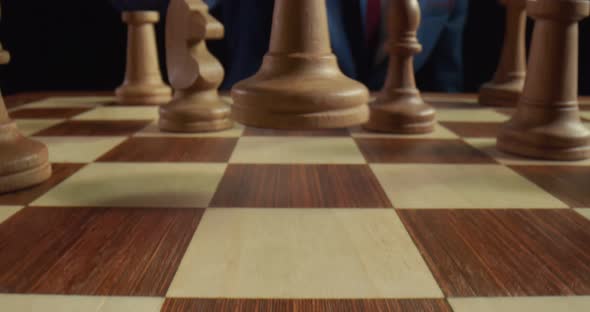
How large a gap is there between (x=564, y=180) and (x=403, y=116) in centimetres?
41

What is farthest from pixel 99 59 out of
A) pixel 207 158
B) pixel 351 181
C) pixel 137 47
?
pixel 351 181

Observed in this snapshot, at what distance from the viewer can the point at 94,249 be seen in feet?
2.01

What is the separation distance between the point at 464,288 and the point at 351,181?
1.20 ft

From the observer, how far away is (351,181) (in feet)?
2.88

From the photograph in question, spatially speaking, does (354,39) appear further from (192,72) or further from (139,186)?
(139,186)

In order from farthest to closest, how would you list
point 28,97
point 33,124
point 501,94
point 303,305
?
point 28,97
point 501,94
point 33,124
point 303,305

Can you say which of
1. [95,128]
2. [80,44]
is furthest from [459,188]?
[80,44]

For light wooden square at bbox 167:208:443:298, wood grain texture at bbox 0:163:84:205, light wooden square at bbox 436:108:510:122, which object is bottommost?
light wooden square at bbox 167:208:443:298

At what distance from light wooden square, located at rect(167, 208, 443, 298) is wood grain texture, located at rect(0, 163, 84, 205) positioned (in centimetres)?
26

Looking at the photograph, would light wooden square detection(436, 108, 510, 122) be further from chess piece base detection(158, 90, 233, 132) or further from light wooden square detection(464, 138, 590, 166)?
chess piece base detection(158, 90, 233, 132)

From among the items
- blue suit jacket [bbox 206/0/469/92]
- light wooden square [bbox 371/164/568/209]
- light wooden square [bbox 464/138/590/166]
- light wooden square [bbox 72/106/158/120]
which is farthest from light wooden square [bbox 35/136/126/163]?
blue suit jacket [bbox 206/0/469/92]

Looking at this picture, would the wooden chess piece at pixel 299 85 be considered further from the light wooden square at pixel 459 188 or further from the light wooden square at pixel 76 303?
the light wooden square at pixel 76 303

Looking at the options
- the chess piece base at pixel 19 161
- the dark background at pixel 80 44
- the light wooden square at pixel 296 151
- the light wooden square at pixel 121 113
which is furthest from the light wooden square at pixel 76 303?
the dark background at pixel 80 44

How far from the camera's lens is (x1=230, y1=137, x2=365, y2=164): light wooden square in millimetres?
1006
